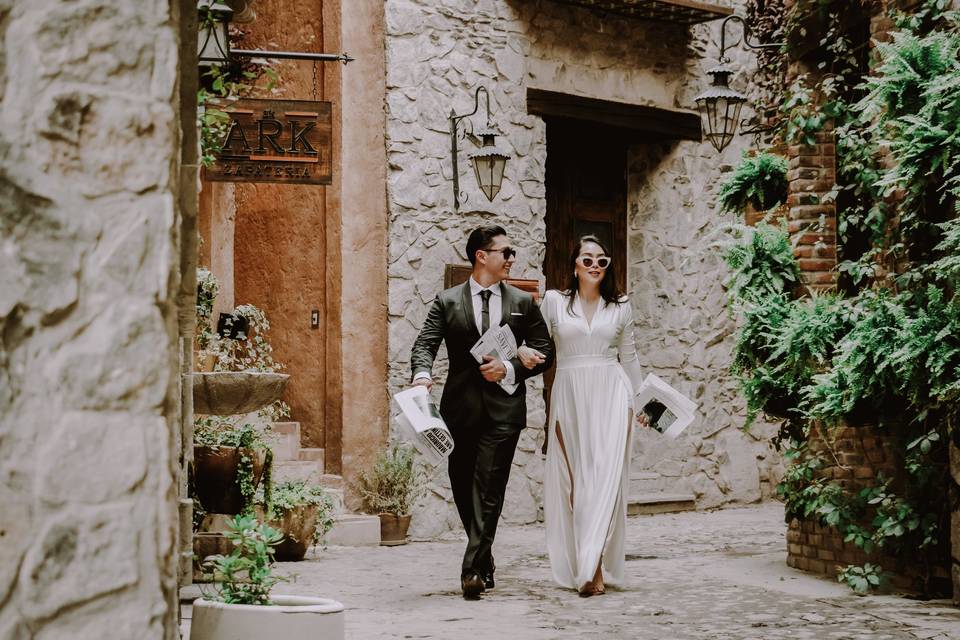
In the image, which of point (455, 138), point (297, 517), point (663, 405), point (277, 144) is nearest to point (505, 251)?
point (663, 405)

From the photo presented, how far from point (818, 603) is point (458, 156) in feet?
20.3

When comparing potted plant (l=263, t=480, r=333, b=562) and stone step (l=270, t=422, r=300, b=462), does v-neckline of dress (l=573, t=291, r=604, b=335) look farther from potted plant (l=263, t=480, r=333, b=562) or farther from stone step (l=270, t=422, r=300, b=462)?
stone step (l=270, t=422, r=300, b=462)

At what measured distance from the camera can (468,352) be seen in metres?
7.28

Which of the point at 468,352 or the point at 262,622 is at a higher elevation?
the point at 468,352

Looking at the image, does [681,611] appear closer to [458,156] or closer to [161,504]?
[161,504]

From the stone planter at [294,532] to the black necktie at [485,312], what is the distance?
8.42 ft

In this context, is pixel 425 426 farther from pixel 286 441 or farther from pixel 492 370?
pixel 286 441

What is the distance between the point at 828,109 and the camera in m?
8.00

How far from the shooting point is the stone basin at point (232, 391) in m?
7.99

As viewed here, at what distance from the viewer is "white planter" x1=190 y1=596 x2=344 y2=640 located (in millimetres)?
3709

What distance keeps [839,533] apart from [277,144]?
16.4 feet

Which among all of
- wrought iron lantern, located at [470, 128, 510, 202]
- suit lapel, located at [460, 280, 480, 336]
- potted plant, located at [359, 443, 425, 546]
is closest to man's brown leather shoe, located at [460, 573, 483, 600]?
suit lapel, located at [460, 280, 480, 336]

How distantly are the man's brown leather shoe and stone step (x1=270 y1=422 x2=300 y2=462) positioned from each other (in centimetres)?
426

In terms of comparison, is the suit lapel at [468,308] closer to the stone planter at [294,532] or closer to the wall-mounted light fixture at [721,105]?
the stone planter at [294,532]
